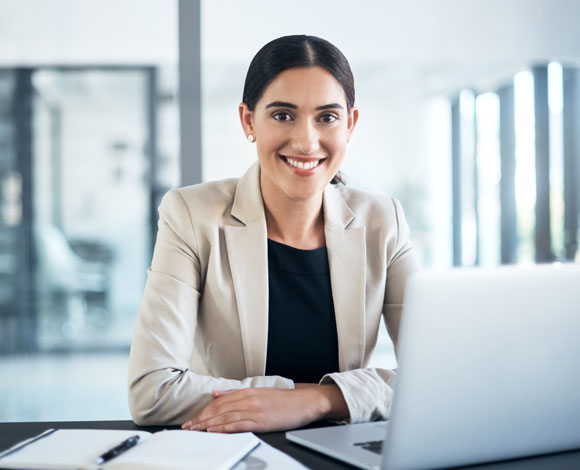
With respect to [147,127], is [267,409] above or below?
below

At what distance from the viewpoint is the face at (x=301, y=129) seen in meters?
1.68

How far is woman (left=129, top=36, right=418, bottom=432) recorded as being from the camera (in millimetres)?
1655

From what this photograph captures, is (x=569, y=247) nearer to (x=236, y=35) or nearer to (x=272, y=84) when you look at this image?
(x=236, y=35)

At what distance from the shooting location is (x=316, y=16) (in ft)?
10.6

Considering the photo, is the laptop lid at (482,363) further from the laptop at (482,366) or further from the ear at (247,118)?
the ear at (247,118)

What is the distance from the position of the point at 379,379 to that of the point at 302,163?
0.64 meters

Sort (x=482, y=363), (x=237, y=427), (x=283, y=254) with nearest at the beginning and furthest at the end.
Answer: (x=482, y=363), (x=237, y=427), (x=283, y=254)

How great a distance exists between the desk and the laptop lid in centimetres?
3

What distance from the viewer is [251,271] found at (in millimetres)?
1706

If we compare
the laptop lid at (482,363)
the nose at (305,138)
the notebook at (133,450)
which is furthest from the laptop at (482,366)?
the nose at (305,138)

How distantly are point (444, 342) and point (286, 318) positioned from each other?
948 millimetres

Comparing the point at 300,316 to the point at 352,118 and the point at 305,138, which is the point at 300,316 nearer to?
the point at 305,138

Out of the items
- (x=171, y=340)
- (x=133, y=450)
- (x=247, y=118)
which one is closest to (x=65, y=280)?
(x=247, y=118)

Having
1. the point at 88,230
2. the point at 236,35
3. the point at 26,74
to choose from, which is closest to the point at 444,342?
the point at 236,35
